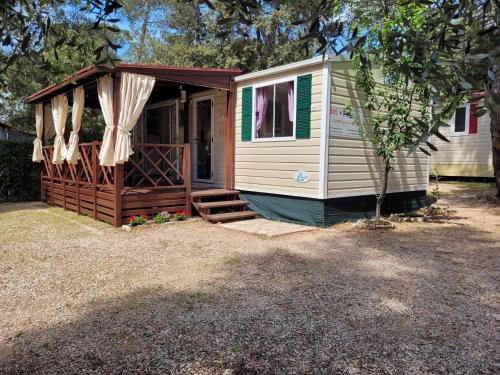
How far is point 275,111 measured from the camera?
22.0 ft

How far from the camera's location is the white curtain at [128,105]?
232 inches

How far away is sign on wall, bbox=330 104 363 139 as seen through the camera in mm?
5973

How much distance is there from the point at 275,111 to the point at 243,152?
990mm

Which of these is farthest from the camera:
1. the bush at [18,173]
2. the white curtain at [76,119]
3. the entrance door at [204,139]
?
the bush at [18,173]

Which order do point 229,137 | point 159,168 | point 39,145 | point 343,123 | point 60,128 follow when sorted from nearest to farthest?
point 343,123
point 229,137
point 159,168
point 60,128
point 39,145

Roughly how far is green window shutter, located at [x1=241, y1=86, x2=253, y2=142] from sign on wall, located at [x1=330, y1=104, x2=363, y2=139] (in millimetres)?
1572

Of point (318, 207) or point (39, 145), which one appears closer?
point (318, 207)

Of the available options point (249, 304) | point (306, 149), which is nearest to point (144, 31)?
point (306, 149)

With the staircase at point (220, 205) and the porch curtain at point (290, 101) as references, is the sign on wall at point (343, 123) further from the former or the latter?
the staircase at point (220, 205)

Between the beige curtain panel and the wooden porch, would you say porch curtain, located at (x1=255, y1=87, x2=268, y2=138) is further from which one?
the beige curtain panel

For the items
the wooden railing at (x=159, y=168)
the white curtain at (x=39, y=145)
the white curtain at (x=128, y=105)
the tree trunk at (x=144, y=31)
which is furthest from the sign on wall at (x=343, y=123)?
the tree trunk at (x=144, y=31)

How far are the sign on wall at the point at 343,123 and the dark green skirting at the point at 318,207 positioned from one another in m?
1.00

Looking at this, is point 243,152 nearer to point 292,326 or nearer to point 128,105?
point 128,105

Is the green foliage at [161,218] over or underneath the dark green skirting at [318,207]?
underneath
